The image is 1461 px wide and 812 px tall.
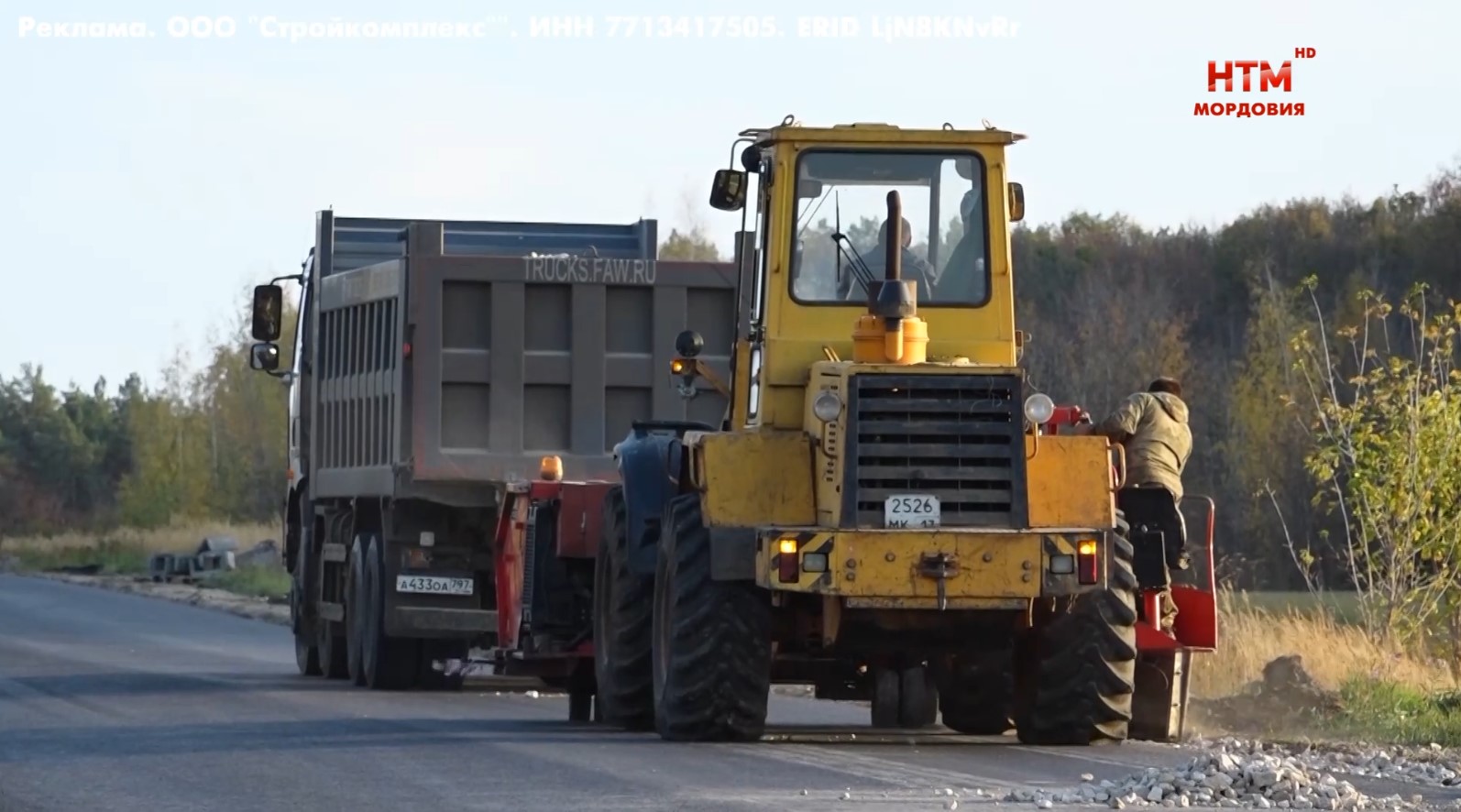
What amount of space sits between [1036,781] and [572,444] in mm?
7653

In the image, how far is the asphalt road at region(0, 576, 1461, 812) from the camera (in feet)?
35.8

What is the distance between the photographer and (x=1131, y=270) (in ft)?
254

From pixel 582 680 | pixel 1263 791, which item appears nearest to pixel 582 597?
pixel 582 680

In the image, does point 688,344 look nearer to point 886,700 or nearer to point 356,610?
point 886,700

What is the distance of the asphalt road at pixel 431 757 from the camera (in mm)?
10914

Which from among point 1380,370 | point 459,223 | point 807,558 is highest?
point 459,223

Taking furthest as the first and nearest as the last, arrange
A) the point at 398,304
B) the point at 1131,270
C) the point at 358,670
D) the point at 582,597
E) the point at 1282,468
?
the point at 1131,270 < the point at 1282,468 < the point at 358,670 < the point at 398,304 < the point at 582,597

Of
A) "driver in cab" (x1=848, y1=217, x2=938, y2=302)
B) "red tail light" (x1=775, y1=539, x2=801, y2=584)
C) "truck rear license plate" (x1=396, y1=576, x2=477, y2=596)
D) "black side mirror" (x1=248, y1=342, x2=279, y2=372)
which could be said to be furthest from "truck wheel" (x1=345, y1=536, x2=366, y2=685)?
"red tail light" (x1=775, y1=539, x2=801, y2=584)

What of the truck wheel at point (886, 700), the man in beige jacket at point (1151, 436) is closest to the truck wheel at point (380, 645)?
the truck wheel at point (886, 700)

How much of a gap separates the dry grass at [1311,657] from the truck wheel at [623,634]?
520 cm

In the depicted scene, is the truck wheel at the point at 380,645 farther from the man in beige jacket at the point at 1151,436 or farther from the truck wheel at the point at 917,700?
the man in beige jacket at the point at 1151,436

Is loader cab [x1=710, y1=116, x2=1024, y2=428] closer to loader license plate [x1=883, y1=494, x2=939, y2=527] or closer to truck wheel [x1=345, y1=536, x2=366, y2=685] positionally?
loader license plate [x1=883, y1=494, x2=939, y2=527]

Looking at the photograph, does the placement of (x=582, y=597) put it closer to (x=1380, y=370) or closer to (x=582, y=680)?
(x=582, y=680)

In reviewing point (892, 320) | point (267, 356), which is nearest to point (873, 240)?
point (892, 320)
